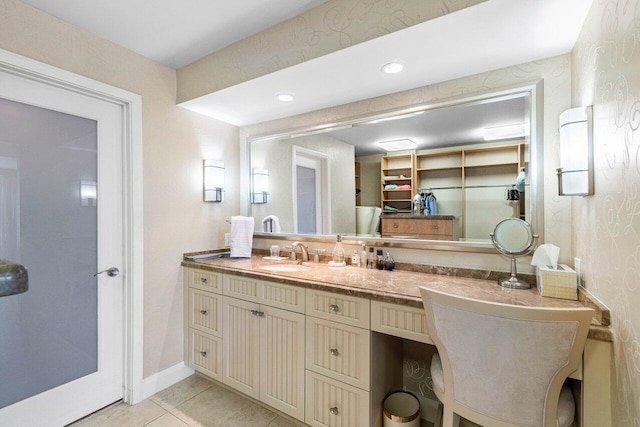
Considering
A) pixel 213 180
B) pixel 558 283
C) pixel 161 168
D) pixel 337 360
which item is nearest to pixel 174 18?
pixel 161 168

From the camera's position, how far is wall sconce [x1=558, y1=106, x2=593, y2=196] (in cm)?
118

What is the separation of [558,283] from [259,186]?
2285 millimetres

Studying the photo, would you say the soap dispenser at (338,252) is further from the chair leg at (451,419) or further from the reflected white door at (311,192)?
the chair leg at (451,419)

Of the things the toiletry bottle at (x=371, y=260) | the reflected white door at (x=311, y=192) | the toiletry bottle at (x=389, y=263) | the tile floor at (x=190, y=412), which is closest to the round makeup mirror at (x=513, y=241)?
the toiletry bottle at (x=389, y=263)

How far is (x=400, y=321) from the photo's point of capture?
141 cm

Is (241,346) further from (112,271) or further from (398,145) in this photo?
(398,145)

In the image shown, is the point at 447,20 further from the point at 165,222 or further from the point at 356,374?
the point at 165,222

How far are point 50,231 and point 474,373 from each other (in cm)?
233

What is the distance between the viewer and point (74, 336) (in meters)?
1.87

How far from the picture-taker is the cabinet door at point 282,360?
1.72m

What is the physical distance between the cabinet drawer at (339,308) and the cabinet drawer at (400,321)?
0.17ft

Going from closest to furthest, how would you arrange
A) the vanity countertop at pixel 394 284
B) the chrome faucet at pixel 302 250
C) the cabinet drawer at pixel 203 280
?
1. the vanity countertop at pixel 394 284
2. the cabinet drawer at pixel 203 280
3. the chrome faucet at pixel 302 250

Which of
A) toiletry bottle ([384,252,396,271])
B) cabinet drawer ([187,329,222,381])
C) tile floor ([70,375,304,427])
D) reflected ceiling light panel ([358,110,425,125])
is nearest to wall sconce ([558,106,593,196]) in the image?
reflected ceiling light panel ([358,110,425,125])

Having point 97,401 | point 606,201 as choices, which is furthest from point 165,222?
point 606,201
